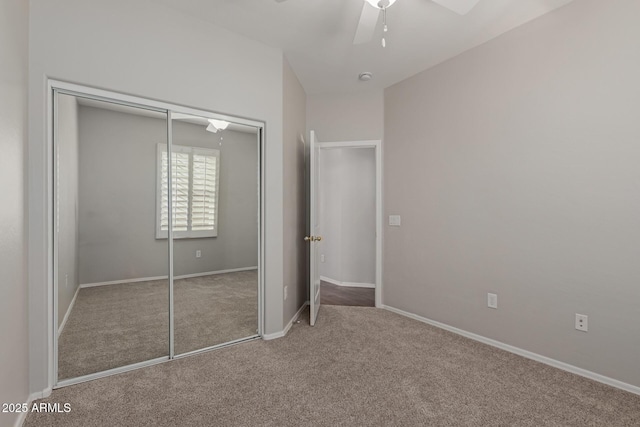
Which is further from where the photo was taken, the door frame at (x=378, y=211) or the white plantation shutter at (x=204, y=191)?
the door frame at (x=378, y=211)

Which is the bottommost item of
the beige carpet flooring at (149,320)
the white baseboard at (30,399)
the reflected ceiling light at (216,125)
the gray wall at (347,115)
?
the white baseboard at (30,399)

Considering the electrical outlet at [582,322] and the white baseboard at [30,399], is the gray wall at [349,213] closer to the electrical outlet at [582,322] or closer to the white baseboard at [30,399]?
the electrical outlet at [582,322]

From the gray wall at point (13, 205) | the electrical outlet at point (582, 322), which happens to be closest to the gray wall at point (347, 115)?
the electrical outlet at point (582, 322)

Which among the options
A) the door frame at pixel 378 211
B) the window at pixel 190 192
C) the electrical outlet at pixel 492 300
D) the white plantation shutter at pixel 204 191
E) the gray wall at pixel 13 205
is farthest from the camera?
the door frame at pixel 378 211

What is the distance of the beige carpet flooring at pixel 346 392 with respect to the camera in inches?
66.8

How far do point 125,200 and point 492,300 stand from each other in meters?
3.17

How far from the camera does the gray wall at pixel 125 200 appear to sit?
2.13 meters

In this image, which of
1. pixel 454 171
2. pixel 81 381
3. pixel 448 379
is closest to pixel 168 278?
pixel 81 381

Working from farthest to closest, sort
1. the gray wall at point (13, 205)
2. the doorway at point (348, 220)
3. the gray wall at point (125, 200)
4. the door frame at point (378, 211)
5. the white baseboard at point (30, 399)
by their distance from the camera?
the doorway at point (348, 220) → the door frame at point (378, 211) → the gray wall at point (125, 200) → the white baseboard at point (30, 399) → the gray wall at point (13, 205)

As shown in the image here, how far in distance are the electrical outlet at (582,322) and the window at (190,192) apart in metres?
2.91

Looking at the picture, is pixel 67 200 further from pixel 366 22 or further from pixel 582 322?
pixel 582 322

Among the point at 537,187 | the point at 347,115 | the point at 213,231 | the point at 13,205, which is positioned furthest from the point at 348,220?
the point at 13,205

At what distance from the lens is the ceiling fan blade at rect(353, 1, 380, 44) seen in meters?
1.96

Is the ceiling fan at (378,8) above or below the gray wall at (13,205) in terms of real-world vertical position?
above
